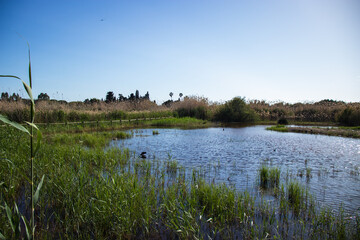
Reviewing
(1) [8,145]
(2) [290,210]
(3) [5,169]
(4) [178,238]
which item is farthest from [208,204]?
(1) [8,145]

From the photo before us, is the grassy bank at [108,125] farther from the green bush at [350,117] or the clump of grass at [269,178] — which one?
the green bush at [350,117]

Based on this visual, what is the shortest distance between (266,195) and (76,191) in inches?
174

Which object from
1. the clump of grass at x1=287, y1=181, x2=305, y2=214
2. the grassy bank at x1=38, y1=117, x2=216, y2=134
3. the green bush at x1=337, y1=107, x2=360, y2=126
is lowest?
the clump of grass at x1=287, y1=181, x2=305, y2=214

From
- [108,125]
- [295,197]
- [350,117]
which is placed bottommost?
[295,197]

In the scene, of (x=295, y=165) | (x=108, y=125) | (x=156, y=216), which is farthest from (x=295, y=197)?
(x=108, y=125)

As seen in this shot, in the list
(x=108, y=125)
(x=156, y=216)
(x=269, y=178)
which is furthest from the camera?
(x=108, y=125)

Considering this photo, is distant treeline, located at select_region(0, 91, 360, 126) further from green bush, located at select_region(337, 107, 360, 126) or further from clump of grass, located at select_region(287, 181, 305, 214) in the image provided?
clump of grass, located at select_region(287, 181, 305, 214)

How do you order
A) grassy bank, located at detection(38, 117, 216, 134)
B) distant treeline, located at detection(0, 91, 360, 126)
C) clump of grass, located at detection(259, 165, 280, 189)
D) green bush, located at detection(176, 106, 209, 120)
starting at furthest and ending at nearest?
green bush, located at detection(176, 106, 209, 120) < distant treeline, located at detection(0, 91, 360, 126) < grassy bank, located at detection(38, 117, 216, 134) < clump of grass, located at detection(259, 165, 280, 189)

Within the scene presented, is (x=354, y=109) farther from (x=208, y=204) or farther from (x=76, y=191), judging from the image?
(x=76, y=191)

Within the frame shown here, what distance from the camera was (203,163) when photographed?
8977 millimetres

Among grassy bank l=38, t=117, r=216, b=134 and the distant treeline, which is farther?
the distant treeline

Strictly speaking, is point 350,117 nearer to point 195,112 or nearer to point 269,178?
point 195,112

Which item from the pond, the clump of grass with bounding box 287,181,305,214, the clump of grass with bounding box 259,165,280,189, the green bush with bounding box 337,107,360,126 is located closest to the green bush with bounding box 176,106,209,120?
the green bush with bounding box 337,107,360,126

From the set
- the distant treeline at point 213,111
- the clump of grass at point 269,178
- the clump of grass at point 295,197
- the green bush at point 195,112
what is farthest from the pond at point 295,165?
the green bush at point 195,112
